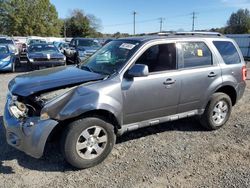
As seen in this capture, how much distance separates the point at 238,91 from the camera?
5602mm

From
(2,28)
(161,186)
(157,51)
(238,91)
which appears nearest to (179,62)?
(157,51)

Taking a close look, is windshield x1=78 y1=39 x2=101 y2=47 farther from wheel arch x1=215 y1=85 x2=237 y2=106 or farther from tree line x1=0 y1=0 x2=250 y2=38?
tree line x1=0 y1=0 x2=250 y2=38

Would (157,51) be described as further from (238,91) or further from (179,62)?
(238,91)

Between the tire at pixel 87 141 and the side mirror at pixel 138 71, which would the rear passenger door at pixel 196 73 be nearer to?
the side mirror at pixel 138 71

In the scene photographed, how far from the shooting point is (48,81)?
401cm

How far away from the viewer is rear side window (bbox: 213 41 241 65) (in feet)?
17.5

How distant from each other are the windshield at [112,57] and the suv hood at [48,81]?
23cm

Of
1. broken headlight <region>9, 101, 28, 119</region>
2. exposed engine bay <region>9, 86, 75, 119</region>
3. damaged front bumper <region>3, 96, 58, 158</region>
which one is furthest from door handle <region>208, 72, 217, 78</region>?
broken headlight <region>9, 101, 28, 119</region>

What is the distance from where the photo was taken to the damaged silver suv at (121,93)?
3705 mm

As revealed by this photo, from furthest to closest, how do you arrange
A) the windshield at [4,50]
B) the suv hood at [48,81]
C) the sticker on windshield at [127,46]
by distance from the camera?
the windshield at [4,50], the sticker on windshield at [127,46], the suv hood at [48,81]

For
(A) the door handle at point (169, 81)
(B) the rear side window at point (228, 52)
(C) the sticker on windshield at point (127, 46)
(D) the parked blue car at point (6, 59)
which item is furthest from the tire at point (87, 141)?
(D) the parked blue car at point (6, 59)

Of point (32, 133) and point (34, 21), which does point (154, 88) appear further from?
point (34, 21)

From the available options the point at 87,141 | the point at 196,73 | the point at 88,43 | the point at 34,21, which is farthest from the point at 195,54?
the point at 34,21

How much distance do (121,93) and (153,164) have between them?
113 cm
